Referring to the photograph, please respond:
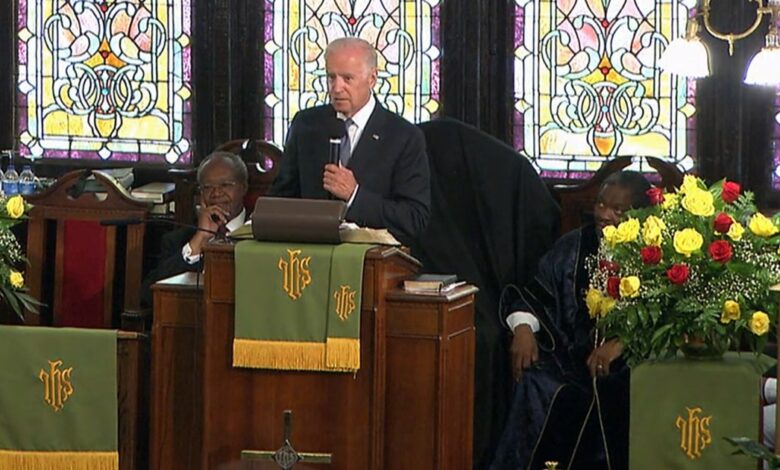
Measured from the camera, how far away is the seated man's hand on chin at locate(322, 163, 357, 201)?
7.15 metres

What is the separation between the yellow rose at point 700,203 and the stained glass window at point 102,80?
3.75 m

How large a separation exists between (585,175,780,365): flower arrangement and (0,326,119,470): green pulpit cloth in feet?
6.39

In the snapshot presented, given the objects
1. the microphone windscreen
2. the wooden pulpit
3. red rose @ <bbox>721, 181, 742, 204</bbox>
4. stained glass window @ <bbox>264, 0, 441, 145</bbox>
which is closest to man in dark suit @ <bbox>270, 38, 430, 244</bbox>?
the microphone windscreen

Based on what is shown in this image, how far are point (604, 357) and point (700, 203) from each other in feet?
3.86

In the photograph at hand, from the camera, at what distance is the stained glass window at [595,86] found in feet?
30.9

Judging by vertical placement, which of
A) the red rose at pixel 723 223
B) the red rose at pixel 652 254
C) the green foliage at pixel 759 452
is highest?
the red rose at pixel 723 223

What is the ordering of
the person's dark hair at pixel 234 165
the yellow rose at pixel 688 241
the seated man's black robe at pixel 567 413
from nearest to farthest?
the yellow rose at pixel 688 241, the seated man's black robe at pixel 567 413, the person's dark hair at pixel 234 165

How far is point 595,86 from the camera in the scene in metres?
9.48

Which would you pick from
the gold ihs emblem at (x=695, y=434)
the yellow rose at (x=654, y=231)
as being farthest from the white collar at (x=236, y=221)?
the gold ihs emblem at (x=695, y=434)

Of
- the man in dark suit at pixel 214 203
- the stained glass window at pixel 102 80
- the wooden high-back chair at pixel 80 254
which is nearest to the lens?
the man in dark suit at pixel 214 203

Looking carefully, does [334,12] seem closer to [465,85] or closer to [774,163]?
[465,85]

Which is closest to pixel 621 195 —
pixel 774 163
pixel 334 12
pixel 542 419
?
pixel 542 419

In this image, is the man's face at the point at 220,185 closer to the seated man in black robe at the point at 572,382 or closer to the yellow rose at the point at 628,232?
the seated man in black robe at the point at 572,382

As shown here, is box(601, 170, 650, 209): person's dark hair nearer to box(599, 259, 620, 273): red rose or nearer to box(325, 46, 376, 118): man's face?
box(599, 259, 620, 273): red rose
